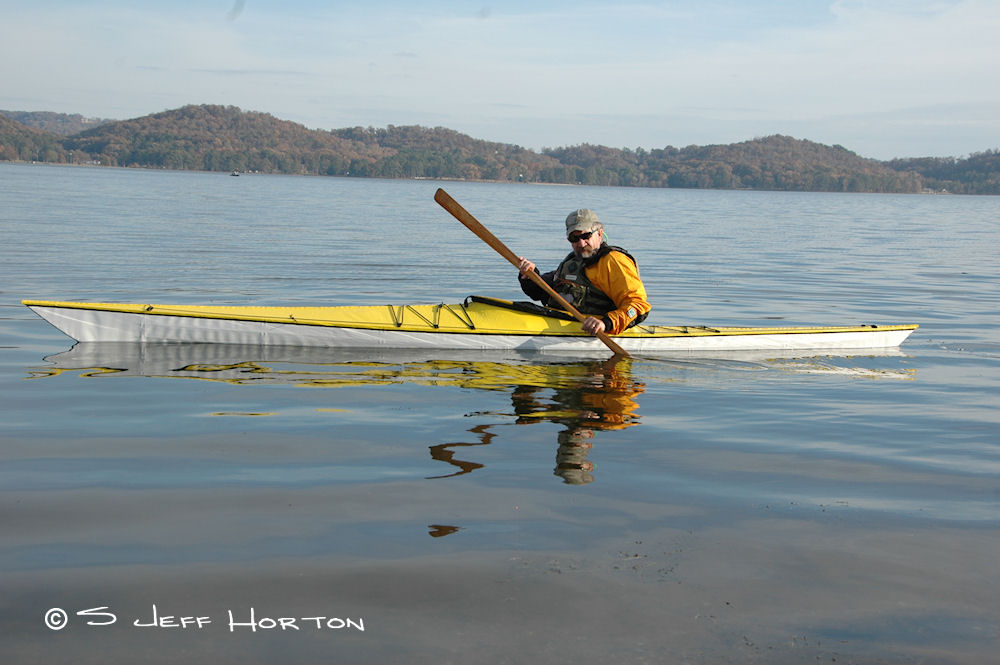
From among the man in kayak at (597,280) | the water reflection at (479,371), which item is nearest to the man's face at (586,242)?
the man in kayak at (597,280)

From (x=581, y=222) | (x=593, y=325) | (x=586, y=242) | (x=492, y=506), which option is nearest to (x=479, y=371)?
(x=593, y=325)

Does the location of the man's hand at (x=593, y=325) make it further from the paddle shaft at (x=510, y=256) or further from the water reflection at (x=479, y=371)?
the water reflection at (x=479, y=371)

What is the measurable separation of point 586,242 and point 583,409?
2124mm

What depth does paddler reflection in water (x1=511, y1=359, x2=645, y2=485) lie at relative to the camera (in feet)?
18.8

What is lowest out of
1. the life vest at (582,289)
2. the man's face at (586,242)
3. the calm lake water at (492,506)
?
the calm lake water at (492,506)

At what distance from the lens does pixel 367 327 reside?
910cm

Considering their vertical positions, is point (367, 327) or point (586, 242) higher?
point (586, 242)

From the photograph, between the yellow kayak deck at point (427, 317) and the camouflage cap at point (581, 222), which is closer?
the camouflage cap at point (581, 222)

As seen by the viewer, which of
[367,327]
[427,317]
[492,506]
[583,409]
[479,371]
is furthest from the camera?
[427,317]

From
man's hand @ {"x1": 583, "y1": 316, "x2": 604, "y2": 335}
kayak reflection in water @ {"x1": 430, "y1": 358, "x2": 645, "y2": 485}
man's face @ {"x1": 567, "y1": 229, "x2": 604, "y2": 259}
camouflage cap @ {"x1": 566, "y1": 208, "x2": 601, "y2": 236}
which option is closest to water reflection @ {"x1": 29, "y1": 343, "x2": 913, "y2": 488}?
kayak reflection in water @ {"x1": 430, "y1": 358, "x2": 645, "y2": 485}

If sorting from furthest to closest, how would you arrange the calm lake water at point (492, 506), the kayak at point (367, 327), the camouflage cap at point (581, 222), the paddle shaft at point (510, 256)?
1. the kayak at point (367, 327)
2. the paddle shaft at point (510, 256)
3. the camouflage cap at point (581, 222)
4. the calm lake water at point (492, 506)

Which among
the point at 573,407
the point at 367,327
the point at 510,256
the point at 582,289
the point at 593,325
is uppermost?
the point at 510,256

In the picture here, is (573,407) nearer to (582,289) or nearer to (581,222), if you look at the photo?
(582,289)

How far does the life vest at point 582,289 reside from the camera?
8.96 meters
